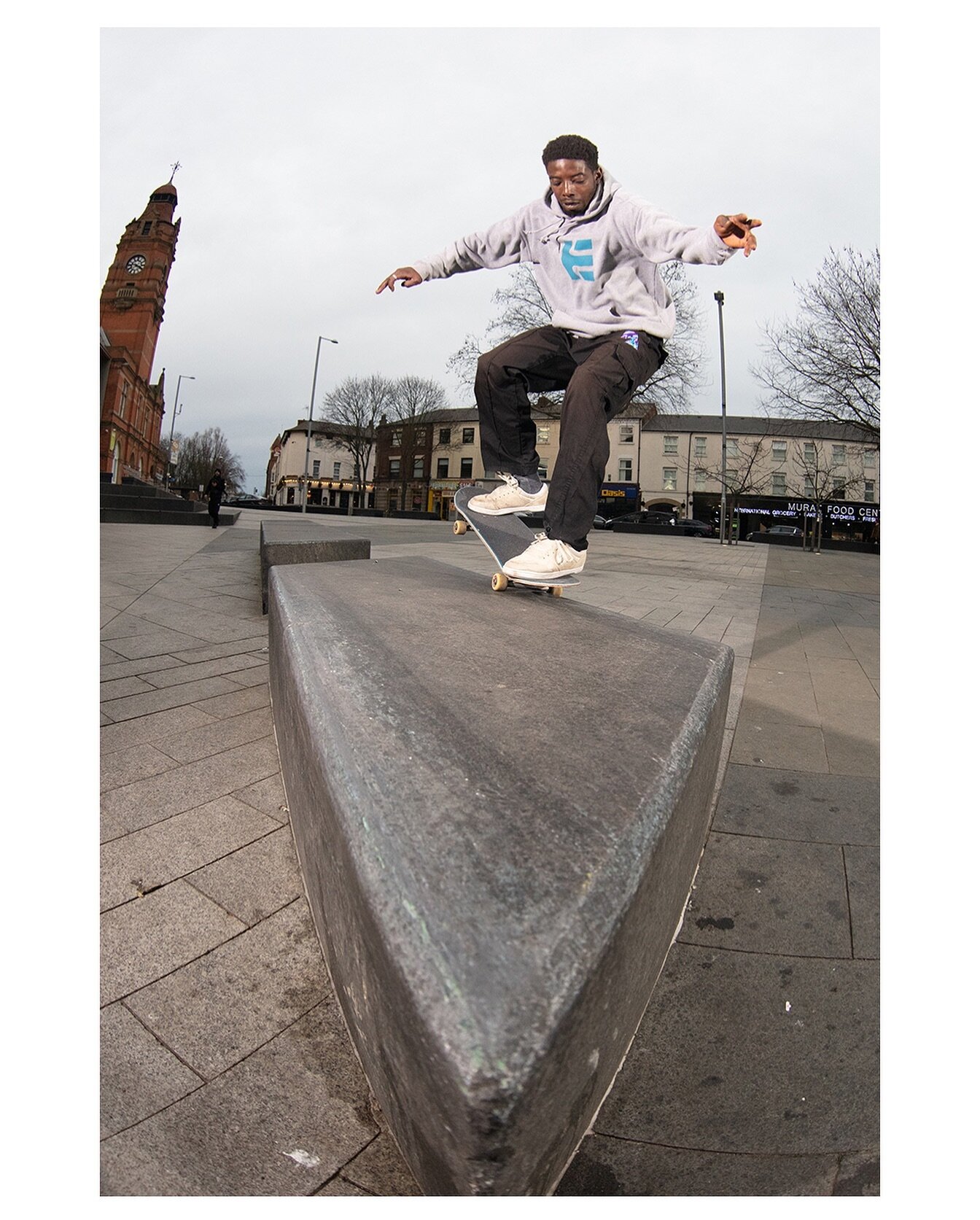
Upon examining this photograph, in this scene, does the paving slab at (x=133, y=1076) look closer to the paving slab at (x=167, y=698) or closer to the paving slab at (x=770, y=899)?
the paving slab at (x=770, y=899)

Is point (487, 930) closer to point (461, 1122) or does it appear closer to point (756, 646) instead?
point (461, 1122)

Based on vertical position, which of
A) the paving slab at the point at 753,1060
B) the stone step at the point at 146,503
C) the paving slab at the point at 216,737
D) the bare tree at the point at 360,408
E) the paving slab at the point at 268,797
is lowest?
the paving slab at the point at 753,1060

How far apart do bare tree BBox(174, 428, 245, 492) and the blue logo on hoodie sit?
69.9 metres

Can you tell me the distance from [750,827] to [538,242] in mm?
2797

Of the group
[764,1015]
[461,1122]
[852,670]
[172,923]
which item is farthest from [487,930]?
[852,670]

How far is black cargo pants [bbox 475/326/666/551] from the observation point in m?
2.91

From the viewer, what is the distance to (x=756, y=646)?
4.77 metres

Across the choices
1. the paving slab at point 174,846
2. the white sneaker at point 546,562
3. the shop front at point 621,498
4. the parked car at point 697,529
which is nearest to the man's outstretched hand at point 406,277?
the white sneaker at point 546,562

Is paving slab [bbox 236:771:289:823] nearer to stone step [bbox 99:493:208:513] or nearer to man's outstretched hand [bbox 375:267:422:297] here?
man's outstretched hand [bbox 375:267:422:297]

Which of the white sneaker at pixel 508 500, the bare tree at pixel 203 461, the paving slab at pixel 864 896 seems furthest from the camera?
the bare tree at pixel 203 461

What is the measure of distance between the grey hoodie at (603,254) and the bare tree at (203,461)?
69684 millimetres

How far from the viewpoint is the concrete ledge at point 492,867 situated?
2.39ft

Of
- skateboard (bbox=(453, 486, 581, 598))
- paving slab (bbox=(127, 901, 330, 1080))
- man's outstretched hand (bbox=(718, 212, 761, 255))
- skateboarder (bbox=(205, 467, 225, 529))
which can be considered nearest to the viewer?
paving slab (bbox=(127, 901, 330, 1080))

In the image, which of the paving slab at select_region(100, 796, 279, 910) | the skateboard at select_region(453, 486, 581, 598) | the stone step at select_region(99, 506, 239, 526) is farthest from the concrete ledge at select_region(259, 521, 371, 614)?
the stone step at select_region(99, 506, 239, 526)
